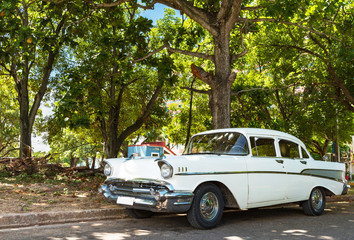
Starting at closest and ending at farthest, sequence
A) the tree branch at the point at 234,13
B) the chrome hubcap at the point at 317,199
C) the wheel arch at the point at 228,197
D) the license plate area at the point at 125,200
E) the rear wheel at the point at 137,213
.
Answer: the license plate area at the point at 125,200 < the wheel arch at the point at 228,197 < the rear wheel at the point at 137,213 < the chrome hubcap at the point at 317,199 < the tree branch at the point at 234,13

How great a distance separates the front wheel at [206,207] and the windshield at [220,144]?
1051mm

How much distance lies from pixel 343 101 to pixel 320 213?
1115 centimetres

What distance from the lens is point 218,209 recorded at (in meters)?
5.99

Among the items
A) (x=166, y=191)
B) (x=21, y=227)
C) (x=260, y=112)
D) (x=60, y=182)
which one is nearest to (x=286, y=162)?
(x=166, y=191)

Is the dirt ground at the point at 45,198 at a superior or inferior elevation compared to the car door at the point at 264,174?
inferior

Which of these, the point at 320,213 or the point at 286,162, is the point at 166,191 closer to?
the point at 286,162

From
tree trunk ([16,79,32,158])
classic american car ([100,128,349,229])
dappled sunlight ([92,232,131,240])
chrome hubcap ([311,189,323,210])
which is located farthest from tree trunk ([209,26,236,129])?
tree trunk ([16,79,32,158])

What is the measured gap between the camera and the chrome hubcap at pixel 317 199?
7.96 m

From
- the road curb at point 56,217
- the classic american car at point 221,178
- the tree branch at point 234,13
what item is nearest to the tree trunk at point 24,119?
the tree branch at point 234,13

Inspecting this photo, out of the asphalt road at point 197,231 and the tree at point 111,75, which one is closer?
the asphalt road at point 197,231

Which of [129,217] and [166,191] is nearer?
[166,191]

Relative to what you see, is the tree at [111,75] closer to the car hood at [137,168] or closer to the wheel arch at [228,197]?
the car hood at [137,168]

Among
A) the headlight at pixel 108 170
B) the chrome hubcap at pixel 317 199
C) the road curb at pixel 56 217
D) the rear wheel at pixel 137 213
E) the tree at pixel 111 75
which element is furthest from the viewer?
the tree at pixel 111 75

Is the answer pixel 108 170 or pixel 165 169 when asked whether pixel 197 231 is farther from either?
pixel 108 170
